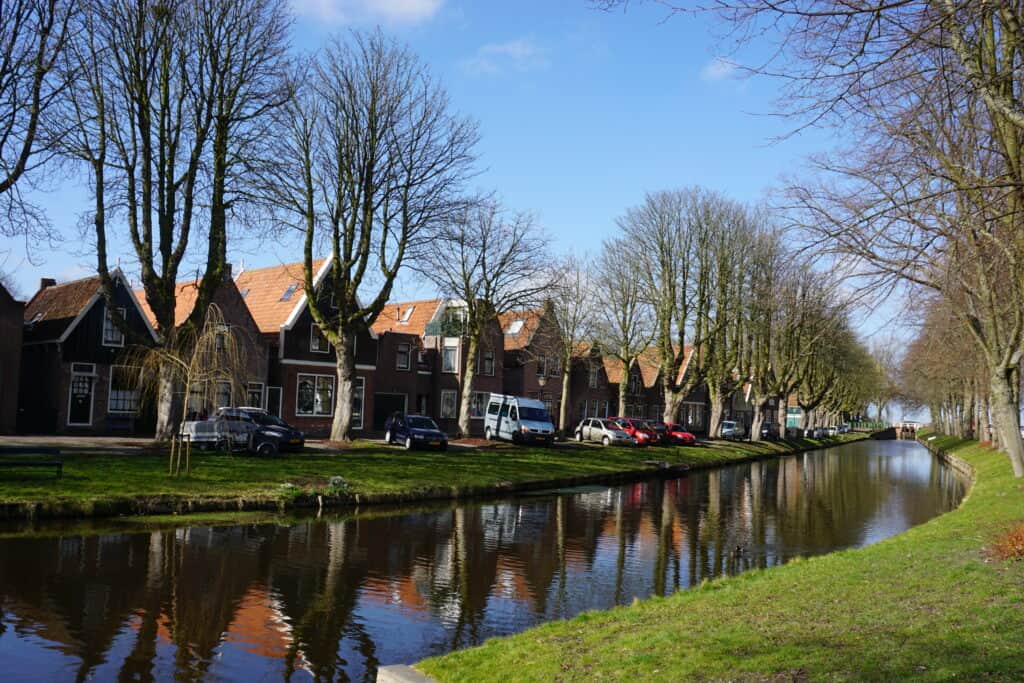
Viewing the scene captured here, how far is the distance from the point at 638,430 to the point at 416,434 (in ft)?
62.1

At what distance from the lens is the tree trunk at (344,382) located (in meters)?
33.4

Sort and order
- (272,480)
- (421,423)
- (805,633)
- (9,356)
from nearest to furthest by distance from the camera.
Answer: (805,633), (272,480), (9,356), (421,423)

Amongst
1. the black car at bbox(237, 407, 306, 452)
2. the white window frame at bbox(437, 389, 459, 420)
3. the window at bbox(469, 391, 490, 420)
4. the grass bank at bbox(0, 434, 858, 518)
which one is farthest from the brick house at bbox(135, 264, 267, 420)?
the window at bbox(469, 391, 490, 420)

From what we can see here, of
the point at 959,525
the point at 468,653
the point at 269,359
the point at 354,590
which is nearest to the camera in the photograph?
the point at 468,653

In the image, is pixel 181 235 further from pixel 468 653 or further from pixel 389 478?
pixel 468 653

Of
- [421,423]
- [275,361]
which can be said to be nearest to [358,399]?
[275,361]

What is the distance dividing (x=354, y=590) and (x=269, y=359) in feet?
103

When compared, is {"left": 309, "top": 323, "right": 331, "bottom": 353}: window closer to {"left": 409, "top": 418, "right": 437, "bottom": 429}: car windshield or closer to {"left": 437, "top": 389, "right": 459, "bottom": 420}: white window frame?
{"left": 409, "top": 418, "right": 437, "bottom": 429}: car windshield

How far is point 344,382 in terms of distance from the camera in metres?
33.7

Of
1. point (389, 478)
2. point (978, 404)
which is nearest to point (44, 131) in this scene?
point (389, 478)

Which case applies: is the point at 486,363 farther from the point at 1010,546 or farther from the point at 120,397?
the point at 1010,546

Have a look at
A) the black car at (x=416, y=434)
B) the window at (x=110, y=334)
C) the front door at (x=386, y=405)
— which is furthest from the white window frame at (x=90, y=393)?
the front door at (x=386, y=405)

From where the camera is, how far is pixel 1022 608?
8867 millimetres

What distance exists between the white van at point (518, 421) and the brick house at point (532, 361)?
10.8 m
